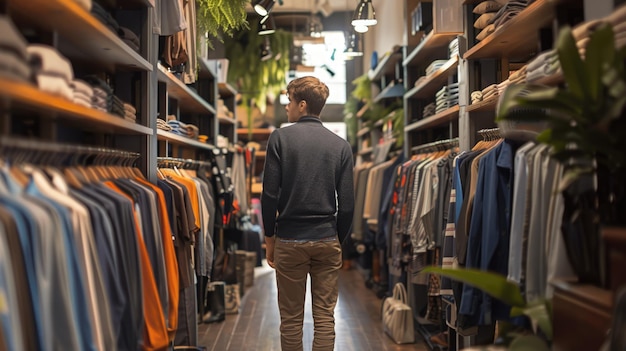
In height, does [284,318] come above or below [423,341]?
above

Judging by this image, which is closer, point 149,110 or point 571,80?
point 571,80

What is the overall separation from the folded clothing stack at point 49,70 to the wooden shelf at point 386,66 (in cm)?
519

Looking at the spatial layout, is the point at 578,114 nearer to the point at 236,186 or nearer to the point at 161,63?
the point at 161,63

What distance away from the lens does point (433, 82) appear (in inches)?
217

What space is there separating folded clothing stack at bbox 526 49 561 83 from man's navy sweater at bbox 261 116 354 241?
124cm

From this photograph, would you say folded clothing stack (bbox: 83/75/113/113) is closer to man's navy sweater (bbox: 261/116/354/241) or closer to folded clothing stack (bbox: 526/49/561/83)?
man's navy sweater (bbox: 261/116/354/241)

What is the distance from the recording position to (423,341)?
17.1ft

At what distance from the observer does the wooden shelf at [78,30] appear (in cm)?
213

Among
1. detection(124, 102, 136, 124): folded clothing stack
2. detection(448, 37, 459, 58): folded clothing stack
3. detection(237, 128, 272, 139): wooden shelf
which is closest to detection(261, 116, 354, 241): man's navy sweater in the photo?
detection(124, 102, 136, 124): folded clothing stack

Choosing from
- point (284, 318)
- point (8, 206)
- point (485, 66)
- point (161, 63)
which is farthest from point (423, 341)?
point (8, 206)

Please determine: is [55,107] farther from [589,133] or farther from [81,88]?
[589,133]

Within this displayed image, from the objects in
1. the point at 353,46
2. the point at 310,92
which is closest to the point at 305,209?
the point at 310,92

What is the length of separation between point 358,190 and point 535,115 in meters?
6.26

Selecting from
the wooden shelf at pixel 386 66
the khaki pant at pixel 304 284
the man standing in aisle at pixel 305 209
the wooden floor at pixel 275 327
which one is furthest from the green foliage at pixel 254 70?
the khaki pant at pixel 304 284
